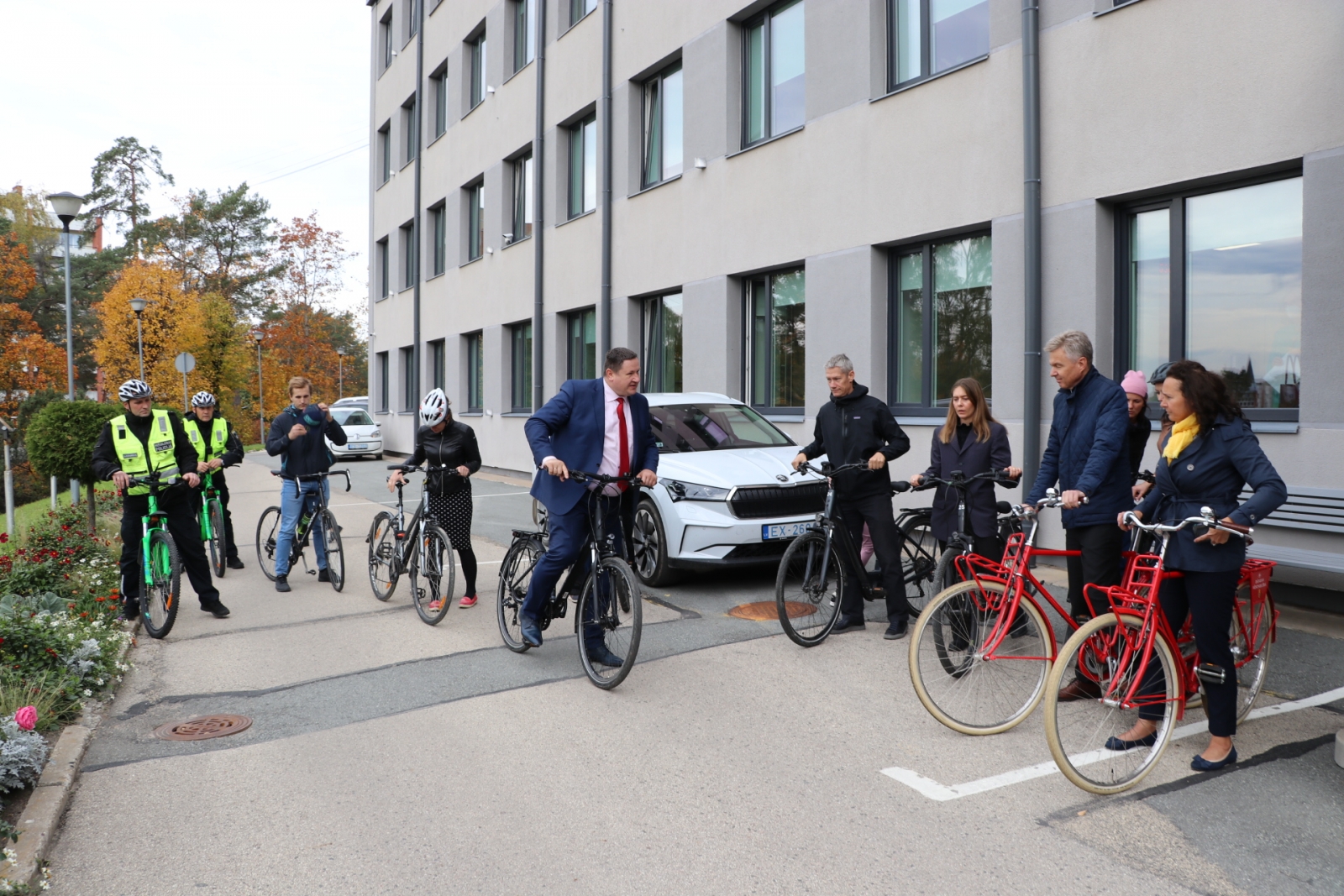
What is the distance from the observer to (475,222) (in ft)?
79.2

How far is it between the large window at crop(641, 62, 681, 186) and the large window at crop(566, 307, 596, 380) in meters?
3.00

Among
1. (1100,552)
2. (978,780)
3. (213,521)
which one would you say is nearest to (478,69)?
(213,521)

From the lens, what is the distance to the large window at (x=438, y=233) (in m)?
26.4

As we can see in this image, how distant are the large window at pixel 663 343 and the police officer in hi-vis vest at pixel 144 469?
9.21 meters

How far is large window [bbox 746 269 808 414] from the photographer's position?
1329 centimetres

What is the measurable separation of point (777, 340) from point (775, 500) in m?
5.83

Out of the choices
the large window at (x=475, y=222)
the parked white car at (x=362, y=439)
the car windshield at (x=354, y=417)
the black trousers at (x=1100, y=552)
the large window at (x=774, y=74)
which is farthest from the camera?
the car windshield at (x=354, y=417)

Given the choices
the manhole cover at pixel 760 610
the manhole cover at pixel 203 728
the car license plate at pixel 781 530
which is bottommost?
the manhole cover at pixel 203 728

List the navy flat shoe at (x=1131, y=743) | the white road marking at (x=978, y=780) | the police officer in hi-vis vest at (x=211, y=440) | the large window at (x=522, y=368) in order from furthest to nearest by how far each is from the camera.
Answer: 1. the large window at (x=522, y=368)
2. the police officer in hi-vis vest at (x=211, y=440)
3. the navy flat shoe at (x=1131, y=743)
4. the white road marking at (x=978, y=780)

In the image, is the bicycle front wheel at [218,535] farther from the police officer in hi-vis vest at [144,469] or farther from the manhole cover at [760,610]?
the manhole cover at [760,610]

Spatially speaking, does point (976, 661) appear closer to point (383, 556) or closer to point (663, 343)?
point (383, 556)

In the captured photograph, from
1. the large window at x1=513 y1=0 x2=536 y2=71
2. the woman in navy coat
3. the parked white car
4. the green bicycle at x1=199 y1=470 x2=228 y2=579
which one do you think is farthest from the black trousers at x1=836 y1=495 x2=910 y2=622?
the parked white car

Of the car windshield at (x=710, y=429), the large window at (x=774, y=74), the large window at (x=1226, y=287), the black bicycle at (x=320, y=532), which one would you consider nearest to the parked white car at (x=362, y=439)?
the large window at (x=774, y=74)

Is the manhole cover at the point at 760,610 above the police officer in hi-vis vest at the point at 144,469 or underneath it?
underneath
